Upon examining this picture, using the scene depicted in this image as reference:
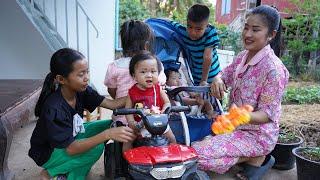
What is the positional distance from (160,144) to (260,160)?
1150 mm

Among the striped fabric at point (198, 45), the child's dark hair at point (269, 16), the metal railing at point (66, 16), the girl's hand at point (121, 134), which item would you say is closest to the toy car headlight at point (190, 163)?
the girl's hand at point (121, 134)

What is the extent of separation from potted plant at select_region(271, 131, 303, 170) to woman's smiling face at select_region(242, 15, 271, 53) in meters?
1.08

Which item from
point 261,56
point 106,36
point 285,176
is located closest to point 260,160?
point 285,176

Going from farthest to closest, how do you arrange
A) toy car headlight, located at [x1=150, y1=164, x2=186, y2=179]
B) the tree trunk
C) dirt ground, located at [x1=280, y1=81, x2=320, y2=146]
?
1. the tree trunk
2. dirt ground, located at [x1=280, y1=81, x2=320, y2=146]
3. toy car headlight, located at [x1=150, y1=164, x2=186, y2=179]

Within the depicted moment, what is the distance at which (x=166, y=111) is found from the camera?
2012 millimetres

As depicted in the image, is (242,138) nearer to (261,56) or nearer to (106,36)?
(261,56)

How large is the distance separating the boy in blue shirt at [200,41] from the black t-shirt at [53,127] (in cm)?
130

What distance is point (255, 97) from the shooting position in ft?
8.33

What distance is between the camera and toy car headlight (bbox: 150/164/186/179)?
5.86 feet

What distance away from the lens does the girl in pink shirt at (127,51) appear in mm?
2430

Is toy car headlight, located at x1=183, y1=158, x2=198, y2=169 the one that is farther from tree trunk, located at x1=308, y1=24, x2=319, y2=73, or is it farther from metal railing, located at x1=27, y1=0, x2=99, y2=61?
tree trunk, located at x1=308, y1=24, x2=319, y2=73

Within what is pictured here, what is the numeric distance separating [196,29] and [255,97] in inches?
38.5

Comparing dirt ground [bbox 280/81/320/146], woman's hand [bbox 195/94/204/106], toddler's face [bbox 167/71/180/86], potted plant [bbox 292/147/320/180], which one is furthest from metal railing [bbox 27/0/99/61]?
potted plant [bbox 292/147/320/180]

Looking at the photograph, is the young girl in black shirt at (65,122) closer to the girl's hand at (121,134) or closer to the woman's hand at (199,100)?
the girl's hand at (121,134)
